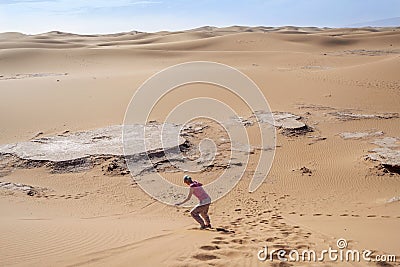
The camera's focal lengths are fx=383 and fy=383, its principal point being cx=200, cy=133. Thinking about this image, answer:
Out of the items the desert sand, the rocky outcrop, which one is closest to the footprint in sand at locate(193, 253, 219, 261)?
the desert sand

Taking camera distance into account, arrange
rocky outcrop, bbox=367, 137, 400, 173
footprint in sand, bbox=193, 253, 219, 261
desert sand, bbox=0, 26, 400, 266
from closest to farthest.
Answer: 1. footprint in sand, bbox=193, 253, 219, 261
2. desert sand, bbox=0, 26, 400, 266
3. rocky outcrop, bbox=367, 137, 400, 173

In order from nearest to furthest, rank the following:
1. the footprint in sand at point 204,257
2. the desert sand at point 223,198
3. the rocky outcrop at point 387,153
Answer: the footprint in sand at point 204,257 → the desert sand at point 223,198 → the rocky outcrop at point 387,153

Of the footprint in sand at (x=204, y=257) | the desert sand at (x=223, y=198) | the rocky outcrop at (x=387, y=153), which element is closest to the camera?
the footprint in sand at (x=204, y=257)

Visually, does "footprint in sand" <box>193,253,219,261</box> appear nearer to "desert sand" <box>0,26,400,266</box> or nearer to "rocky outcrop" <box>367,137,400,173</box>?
"desert sand" <box>0,26,400,266</box>

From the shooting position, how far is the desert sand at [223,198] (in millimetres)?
5262

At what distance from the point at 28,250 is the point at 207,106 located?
10468 millimetres

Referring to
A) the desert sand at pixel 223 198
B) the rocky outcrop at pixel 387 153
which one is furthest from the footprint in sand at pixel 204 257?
the rocky outcrop at pixel 387 153

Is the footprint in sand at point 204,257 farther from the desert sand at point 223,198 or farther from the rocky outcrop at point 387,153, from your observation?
the rocky outcrop at point 387,153

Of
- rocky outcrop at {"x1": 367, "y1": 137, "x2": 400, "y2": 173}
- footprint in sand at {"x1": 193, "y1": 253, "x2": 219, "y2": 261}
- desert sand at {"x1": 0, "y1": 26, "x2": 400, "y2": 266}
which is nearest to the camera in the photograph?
footprint in sand at {"x1": 193, "y1": 253, "x2": 219, "y2": 261}

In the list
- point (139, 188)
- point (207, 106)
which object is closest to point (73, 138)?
point (139, 188)

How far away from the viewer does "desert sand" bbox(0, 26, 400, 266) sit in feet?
17.3

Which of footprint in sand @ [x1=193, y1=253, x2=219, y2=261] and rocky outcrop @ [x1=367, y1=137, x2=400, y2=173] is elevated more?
rocky outcrop @ [x1=367, y1=137, x2=400, y2=173]

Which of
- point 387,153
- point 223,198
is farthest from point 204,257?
point 387,153

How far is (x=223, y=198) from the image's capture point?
8.70 meters
